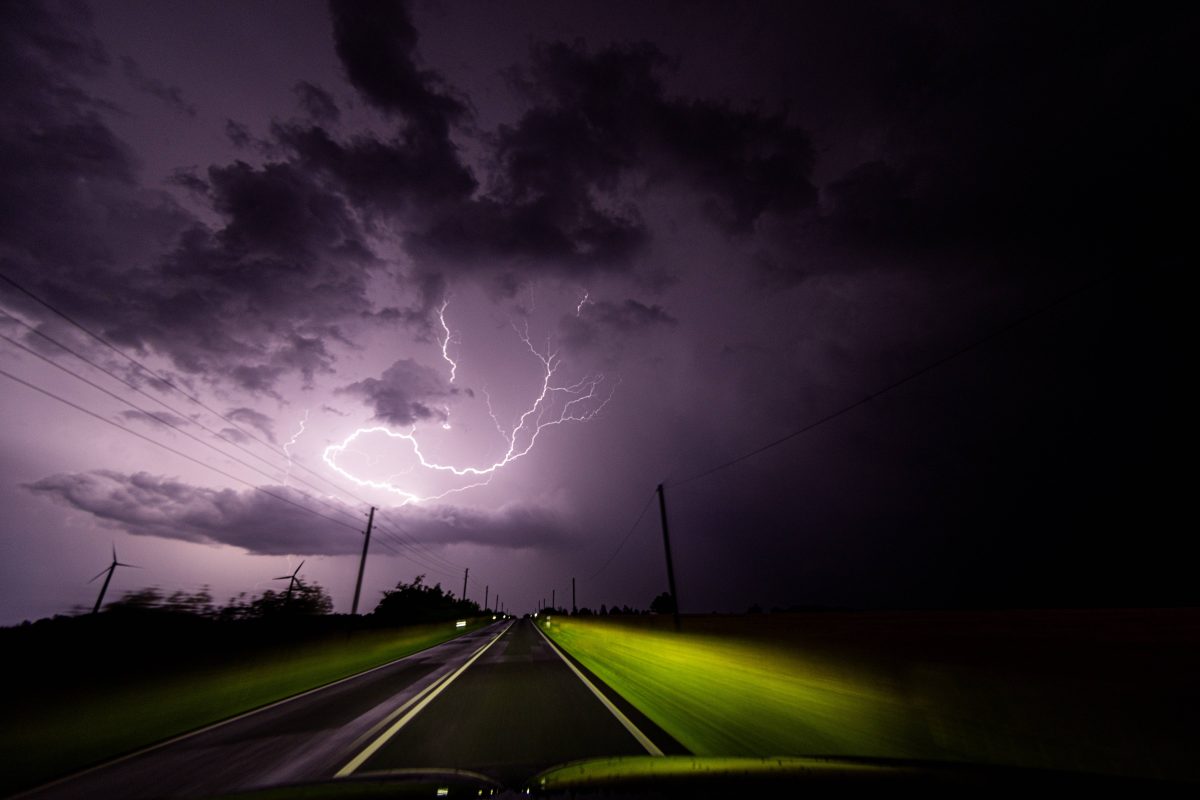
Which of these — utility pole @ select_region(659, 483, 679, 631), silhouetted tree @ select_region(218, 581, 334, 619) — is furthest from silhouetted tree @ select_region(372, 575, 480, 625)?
utility pole @ select_region(659, 483, 679, 631)

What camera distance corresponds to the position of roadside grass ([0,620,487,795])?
6.40 meters

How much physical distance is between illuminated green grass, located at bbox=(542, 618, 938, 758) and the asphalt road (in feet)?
2.15

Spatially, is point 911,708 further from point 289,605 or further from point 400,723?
point 289,605

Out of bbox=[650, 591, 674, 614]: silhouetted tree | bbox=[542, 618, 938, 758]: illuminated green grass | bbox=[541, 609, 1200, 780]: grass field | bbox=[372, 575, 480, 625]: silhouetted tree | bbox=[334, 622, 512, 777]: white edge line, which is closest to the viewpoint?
bbox=[541, 609, 1200, 780]: grass field

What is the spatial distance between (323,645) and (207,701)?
9360mm

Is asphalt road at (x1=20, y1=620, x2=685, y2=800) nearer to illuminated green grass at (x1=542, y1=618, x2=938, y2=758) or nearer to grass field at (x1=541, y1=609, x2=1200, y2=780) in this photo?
illuminated green grass at (x1=542, y1=618, x2=938, y2=758)

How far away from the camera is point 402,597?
88688 millimetres

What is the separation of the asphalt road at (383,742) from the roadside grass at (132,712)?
58cm

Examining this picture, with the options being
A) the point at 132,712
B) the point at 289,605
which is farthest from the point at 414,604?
the point at 132,712

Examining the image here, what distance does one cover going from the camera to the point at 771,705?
585cm

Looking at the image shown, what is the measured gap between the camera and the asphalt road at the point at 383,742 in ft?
→ 18.3

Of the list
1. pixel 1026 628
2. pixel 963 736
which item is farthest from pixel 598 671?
pixel 1026 628

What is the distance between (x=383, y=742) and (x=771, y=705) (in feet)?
18.1

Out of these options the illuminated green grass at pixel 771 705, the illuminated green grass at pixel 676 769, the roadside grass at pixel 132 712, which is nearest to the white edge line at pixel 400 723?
the illuminated green grass at pixel 676 769
